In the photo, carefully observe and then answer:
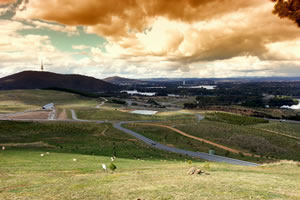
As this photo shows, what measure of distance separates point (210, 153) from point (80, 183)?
48.9 metres

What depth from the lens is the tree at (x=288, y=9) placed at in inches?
692

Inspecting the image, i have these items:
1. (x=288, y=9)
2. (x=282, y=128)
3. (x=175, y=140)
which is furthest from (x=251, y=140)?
(x=288, y=9)

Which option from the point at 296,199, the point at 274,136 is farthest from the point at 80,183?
the point at 274,136

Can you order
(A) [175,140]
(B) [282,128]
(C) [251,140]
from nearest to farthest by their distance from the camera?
(A) [175,140], (C) [251,140], (B) [282,128]

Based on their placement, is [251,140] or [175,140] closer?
[175,140]

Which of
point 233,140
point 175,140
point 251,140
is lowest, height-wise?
point 251,140

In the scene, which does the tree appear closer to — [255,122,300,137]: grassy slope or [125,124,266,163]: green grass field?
[125,124,266,163]: green grass field

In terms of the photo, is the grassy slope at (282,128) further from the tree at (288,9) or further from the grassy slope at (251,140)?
the tree at (288,9)

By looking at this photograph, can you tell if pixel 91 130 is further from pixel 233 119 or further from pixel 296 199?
pixel 233 119

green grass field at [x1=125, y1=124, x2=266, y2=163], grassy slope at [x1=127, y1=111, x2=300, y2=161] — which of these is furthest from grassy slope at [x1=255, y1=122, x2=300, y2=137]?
green grass field at [x1=125, y1=124, x2=266, y2=163]

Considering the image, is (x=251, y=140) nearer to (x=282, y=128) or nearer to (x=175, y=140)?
(x=175, y=140)

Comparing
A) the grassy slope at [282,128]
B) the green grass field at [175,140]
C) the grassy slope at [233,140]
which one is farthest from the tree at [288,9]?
the grassy slope at [282,128]

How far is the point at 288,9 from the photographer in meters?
17.8

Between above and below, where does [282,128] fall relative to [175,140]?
below
